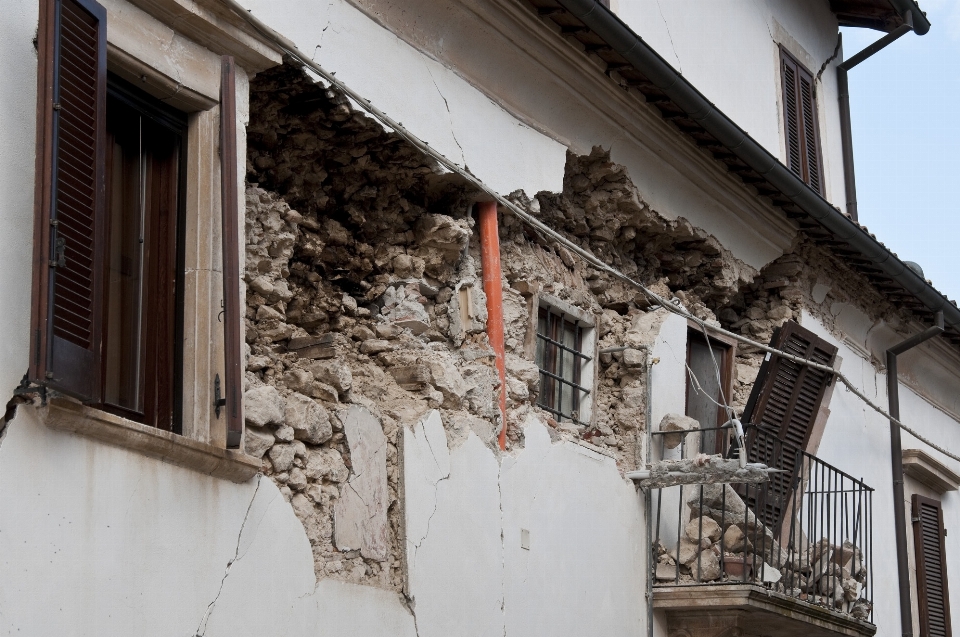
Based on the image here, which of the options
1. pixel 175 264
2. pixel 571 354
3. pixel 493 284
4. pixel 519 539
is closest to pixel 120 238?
pixel 175 264

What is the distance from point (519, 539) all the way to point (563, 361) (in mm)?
1447

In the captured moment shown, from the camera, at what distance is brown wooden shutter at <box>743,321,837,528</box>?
32.4ft

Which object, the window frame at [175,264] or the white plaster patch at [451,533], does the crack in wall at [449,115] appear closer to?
the white plaster patch at [451,533]

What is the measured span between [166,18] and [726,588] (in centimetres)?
466

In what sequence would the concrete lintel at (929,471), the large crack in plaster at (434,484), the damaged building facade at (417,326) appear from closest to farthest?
the damaged building facade at (417,326), the large crack in plaster at (434,484), the concrete lintel at (929,471)

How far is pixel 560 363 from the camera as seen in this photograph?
8.55 metres

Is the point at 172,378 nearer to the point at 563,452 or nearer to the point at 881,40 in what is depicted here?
the point at 563,452

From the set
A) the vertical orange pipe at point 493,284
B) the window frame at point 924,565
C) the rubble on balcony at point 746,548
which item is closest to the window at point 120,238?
the vertical orange pipe at point 493,284

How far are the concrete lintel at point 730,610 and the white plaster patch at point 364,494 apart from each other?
2.65 metres

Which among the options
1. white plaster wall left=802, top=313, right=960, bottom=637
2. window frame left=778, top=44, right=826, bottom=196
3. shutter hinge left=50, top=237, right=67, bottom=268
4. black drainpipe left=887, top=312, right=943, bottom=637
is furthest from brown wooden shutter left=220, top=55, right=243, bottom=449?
black drainpipe left=887, top=312, right=943, bottom=637

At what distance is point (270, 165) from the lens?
670cm

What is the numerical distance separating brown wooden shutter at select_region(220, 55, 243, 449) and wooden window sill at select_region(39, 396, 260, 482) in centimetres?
9

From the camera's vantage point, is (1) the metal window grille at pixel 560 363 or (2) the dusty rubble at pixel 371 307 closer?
(2) the dusty rubble at pixel 371 307

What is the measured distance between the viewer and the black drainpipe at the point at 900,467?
11805mm
